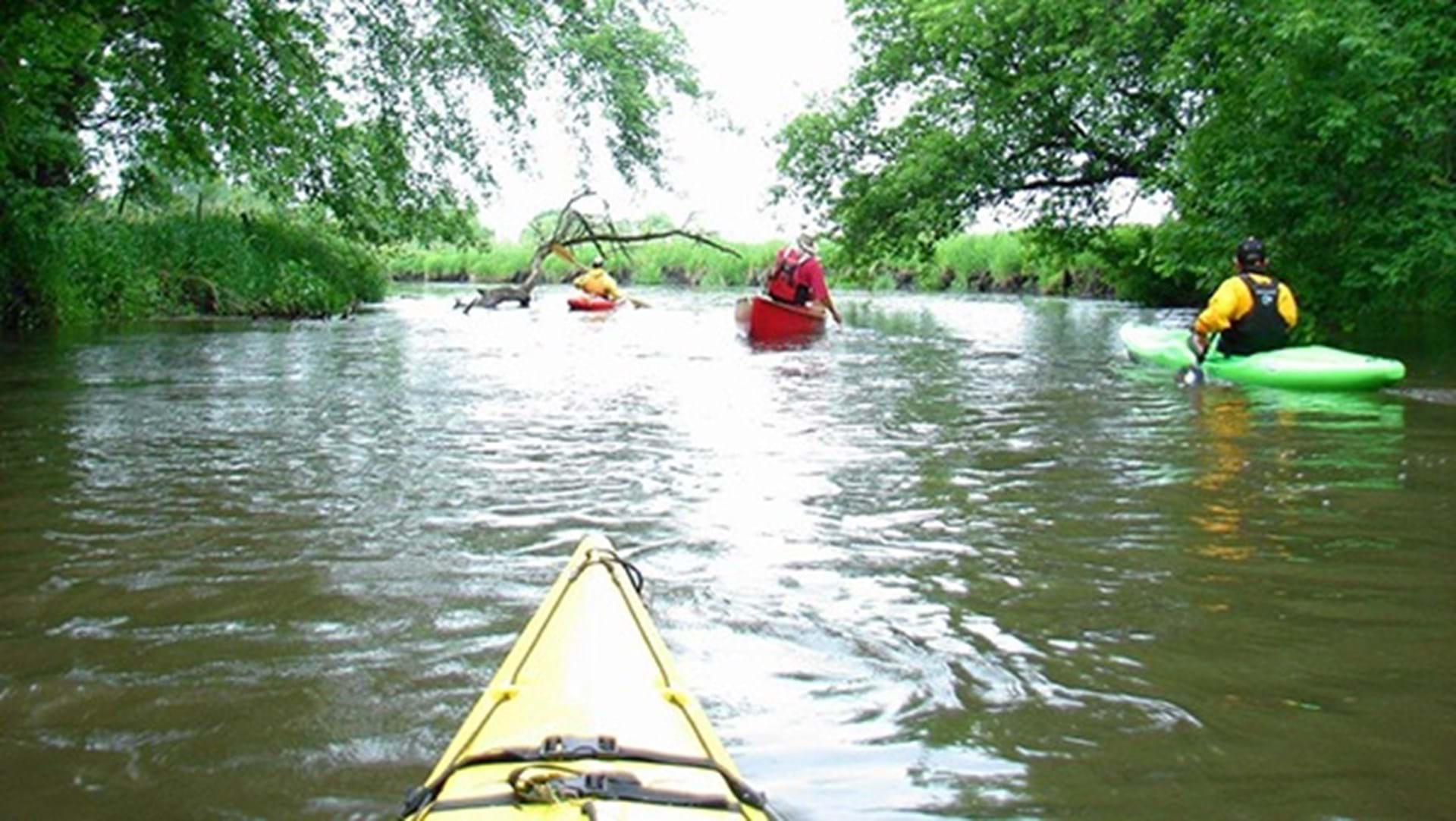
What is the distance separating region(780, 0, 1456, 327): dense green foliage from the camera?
39.2ft

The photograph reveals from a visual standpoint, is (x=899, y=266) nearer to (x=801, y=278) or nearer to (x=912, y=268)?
(x=912, y=268)

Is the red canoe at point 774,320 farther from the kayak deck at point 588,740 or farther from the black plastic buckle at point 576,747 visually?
the black plastic buckle at point 576,747

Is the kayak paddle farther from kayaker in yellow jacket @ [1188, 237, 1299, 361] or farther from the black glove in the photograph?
kayaker in yellow jacket @ [1188, 237, 1299, 361]

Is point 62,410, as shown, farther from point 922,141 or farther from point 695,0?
point 922,141

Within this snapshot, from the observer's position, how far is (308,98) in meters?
12.8

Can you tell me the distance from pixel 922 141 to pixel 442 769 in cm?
1947

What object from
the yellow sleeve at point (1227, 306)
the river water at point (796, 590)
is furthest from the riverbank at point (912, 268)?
the river water at point (796, 590)

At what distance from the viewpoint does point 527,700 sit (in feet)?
8.34

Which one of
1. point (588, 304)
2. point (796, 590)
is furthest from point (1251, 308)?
point (588, 304)

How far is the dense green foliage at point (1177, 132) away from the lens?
11945 millimetres

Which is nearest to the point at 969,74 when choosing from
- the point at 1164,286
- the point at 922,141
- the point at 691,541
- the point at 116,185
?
the point at 922,141

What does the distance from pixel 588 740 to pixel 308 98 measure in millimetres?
11810

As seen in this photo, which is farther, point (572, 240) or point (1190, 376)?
point (572, 240)

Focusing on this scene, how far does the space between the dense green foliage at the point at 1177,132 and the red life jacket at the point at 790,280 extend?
4.27 meters
